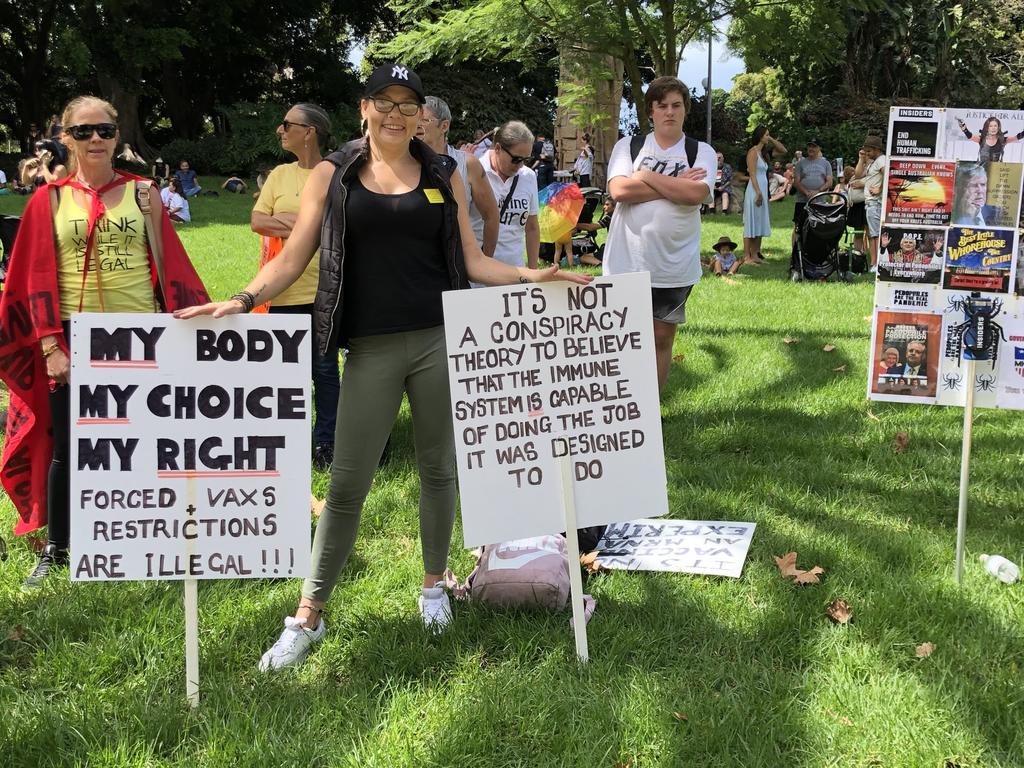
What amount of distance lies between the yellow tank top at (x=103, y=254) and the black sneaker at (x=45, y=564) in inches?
41.2

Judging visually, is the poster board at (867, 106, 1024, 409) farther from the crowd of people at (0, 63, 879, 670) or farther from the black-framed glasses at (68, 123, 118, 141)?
the black-framed glasses at (68, 123, 118, 141)

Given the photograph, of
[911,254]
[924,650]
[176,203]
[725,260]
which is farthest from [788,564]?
[176,203]

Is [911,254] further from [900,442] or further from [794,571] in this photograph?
[900,442]

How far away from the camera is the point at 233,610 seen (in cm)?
361

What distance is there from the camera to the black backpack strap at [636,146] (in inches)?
208

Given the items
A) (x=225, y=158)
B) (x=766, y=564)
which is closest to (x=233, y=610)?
(x=766, y=564)

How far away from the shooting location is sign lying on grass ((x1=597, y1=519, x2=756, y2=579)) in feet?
12.9

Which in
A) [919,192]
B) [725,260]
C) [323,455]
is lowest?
[323,455]

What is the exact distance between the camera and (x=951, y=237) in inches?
149

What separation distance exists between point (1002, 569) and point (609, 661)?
182 cm

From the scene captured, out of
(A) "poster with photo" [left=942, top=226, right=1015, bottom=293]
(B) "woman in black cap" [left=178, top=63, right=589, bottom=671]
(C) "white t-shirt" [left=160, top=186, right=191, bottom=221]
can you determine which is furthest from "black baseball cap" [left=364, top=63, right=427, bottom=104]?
(C) "white t-shirt" [left=160, top=186, right=191, bottom=221]

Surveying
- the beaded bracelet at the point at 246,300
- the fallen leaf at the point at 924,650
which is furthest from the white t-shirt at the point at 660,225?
the beaded bracelet at the point at 246,300

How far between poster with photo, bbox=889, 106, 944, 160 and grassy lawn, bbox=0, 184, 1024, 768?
67.3 inches

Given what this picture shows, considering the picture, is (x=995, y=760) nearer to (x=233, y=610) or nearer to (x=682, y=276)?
(x=233, y=610)
